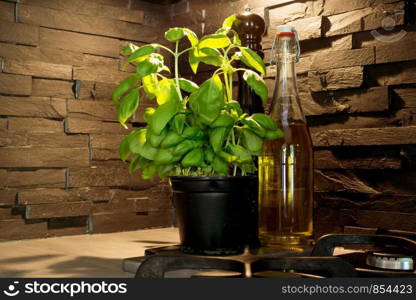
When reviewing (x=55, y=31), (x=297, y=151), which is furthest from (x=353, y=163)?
(x=55, y=31)

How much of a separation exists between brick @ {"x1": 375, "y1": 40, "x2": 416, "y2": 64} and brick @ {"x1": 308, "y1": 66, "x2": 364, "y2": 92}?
0.17ft

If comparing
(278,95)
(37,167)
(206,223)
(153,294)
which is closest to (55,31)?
(37,167)

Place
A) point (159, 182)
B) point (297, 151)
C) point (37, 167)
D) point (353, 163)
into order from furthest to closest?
point (159, 182) < point (37, 167) < point (353, 163) < point (297, 151)

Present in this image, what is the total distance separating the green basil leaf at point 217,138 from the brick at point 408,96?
442mm

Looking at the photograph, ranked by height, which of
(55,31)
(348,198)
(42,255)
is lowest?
(42,255)

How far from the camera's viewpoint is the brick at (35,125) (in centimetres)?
143

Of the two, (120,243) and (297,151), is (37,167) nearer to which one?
(120,243)

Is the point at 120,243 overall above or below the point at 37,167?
below

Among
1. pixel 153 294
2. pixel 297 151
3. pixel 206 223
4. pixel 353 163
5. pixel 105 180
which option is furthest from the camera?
pixel 105 180

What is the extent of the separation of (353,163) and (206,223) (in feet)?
1.41

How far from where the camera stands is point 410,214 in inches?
49.1

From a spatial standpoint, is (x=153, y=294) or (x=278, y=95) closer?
(x=153, y=294)

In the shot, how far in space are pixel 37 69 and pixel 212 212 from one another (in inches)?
26.0

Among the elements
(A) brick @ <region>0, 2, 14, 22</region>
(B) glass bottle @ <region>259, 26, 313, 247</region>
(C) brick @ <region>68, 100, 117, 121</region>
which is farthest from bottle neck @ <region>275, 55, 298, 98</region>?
(A) brick @ <region>0, 2, 14, 22</region>
